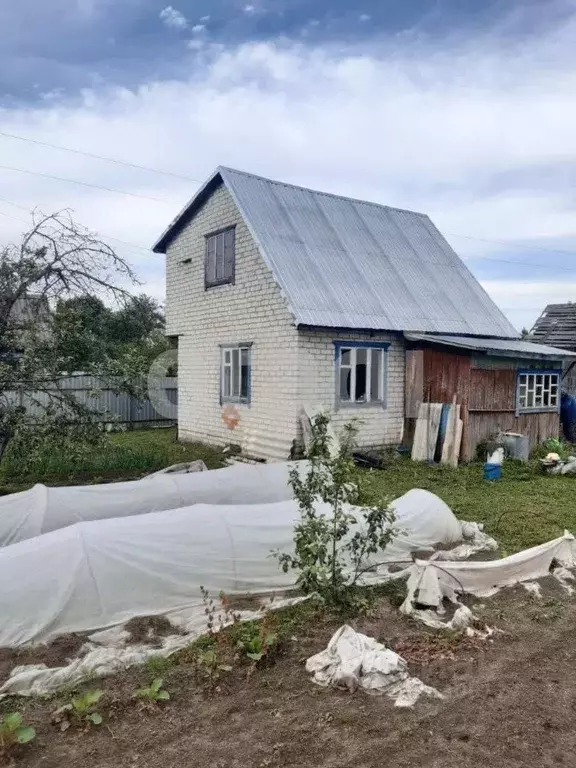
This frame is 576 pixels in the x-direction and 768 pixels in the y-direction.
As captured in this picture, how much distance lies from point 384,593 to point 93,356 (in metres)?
5.47

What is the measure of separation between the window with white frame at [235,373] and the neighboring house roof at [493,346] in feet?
11.3

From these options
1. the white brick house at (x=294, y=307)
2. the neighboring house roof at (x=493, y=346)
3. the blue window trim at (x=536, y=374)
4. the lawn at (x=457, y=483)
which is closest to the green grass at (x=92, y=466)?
the lawn at (x=457, y=483)

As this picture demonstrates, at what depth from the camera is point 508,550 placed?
22.1ft

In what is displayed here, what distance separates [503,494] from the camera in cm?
950

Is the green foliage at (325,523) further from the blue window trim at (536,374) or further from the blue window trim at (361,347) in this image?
the blue window trim at (536,374)

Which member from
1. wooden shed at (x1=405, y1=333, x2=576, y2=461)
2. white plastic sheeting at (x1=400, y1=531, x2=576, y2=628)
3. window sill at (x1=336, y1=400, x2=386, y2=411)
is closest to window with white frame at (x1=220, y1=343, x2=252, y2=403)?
window sill at (x1=336, y1=400, x2=386, y2=411)

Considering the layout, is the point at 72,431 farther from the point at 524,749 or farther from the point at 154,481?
the point at 524,749

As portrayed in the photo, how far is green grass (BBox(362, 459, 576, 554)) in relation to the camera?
24.6ft

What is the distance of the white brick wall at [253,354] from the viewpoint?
11664mm

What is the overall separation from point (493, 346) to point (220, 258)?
6.29 m

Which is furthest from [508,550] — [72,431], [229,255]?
[229,255]

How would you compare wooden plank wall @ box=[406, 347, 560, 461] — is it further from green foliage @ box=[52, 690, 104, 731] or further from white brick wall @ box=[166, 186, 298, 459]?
green foliage @ box=[52, 690, 104, 731]

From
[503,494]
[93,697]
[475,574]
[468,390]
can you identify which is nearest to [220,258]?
[468,390]

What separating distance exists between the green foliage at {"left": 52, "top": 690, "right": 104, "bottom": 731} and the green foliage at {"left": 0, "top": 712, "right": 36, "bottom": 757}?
0.73 feet
